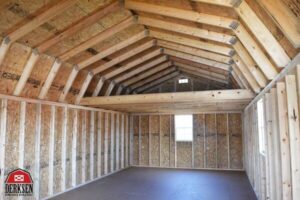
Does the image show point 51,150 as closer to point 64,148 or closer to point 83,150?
point 64,148

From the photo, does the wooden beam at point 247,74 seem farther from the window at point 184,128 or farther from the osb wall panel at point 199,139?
the window at point 184,128

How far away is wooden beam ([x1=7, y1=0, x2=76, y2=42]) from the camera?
149 inches

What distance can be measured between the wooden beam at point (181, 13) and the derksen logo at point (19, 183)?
3.75m

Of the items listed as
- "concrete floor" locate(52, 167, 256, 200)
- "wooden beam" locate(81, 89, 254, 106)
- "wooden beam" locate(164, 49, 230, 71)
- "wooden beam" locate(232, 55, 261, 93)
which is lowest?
"concrete floor" locate(52, 167, 256, 200)

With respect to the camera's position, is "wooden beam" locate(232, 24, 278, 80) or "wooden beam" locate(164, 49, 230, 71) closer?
"wooden beam" locate(232, 24, 278, 80)

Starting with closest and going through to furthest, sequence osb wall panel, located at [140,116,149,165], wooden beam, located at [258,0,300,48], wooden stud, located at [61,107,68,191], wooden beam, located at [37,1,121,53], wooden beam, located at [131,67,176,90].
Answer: wooden beam, located at [258,0,300,48], wooden beam, located at [37,1,121,53], wooden stud, located at [61,107,68,191], wooden beam, located at [131,67,176,90], osb wall panel, located at [140,116,149,165]

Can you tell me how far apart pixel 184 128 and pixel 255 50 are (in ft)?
22.3

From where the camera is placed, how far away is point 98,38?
5004 mm

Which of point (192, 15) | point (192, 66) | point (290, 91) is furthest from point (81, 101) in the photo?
point (290, 91)

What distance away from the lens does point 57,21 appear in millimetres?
4266

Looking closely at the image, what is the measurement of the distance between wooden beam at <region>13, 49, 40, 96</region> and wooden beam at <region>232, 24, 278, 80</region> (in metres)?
3.52

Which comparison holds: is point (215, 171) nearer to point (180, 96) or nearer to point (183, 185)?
point (183, 185)

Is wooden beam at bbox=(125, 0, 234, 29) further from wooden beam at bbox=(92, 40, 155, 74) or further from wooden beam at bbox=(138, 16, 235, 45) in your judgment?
wooden beam at bbox=(92, 40, 155, 74)

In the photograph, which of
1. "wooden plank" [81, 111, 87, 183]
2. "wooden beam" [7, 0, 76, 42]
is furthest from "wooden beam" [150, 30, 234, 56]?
"wooden plank" [81, 111, 87, 183]
